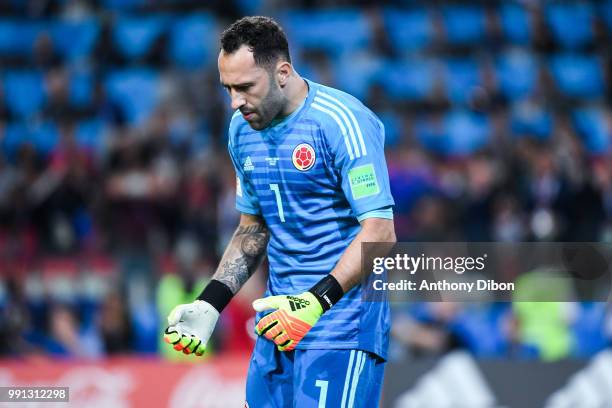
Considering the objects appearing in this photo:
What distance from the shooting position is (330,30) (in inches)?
573

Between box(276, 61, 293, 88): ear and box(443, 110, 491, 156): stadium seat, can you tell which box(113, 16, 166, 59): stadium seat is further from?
box(276, 61, 293, 88): ear

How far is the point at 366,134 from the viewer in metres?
4.72

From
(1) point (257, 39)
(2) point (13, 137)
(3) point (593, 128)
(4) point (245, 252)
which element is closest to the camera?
(1) point (257, 39)

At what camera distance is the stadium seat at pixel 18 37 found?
1502 centimetres

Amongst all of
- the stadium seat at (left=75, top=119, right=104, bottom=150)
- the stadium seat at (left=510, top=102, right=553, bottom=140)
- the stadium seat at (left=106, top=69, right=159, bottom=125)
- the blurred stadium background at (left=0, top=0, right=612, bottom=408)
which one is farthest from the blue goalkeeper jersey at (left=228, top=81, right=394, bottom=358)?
the stadium seat at (left=106, top=69, right=159, bottom=125)

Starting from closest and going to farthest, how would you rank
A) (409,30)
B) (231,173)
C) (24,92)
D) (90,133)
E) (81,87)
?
(231,173) < (90,133) < (81,87) < (24,92) < (409,30)

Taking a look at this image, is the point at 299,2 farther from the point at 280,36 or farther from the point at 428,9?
the point at 280,36

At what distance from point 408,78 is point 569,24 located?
8.93ft

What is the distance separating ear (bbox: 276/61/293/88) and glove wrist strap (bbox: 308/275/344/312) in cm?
88

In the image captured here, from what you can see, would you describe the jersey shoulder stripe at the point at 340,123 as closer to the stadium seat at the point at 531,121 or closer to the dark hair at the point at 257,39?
the dark hair at the point at 257,39

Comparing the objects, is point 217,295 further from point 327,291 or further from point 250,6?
point 250,6

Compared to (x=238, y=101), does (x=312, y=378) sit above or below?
below

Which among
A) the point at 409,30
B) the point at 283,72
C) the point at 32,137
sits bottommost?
the point at 283,72

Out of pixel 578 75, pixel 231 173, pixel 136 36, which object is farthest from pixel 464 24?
pixel 231 173
